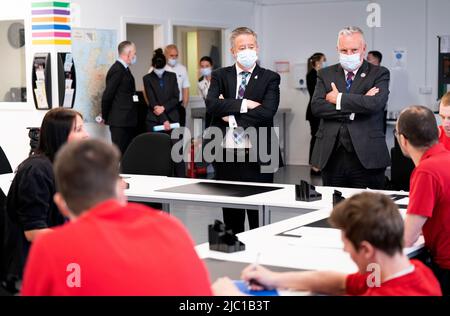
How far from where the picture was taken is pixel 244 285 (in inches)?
115

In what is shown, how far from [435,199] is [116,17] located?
737 cm

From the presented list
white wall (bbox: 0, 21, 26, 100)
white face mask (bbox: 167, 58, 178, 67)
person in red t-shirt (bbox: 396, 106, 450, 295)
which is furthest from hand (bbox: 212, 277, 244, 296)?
white face mask (bbox: 167, 58, 178, 67)

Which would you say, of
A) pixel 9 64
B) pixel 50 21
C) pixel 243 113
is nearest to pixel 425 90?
pixel 50 21

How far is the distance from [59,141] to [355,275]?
182 centimetres

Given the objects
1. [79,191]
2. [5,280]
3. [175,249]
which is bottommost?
[5,280]

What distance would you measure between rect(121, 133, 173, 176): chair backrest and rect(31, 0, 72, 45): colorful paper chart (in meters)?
2.65

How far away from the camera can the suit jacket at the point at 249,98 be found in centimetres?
583

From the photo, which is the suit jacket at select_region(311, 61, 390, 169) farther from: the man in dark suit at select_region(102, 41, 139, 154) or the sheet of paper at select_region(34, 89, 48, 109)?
the man in dark suit at select_region(102, 41, 139, 154)

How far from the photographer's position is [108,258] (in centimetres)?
199

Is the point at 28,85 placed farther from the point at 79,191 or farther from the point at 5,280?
the point at 79,191

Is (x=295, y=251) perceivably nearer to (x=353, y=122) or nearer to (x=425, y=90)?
(x=353, y=122)

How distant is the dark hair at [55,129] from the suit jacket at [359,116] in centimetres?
216

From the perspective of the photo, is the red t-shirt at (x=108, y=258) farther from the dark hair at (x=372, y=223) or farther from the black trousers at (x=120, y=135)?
the black trousers at (x=120, y=135)

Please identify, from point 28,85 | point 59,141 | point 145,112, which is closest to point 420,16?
point 145,112
